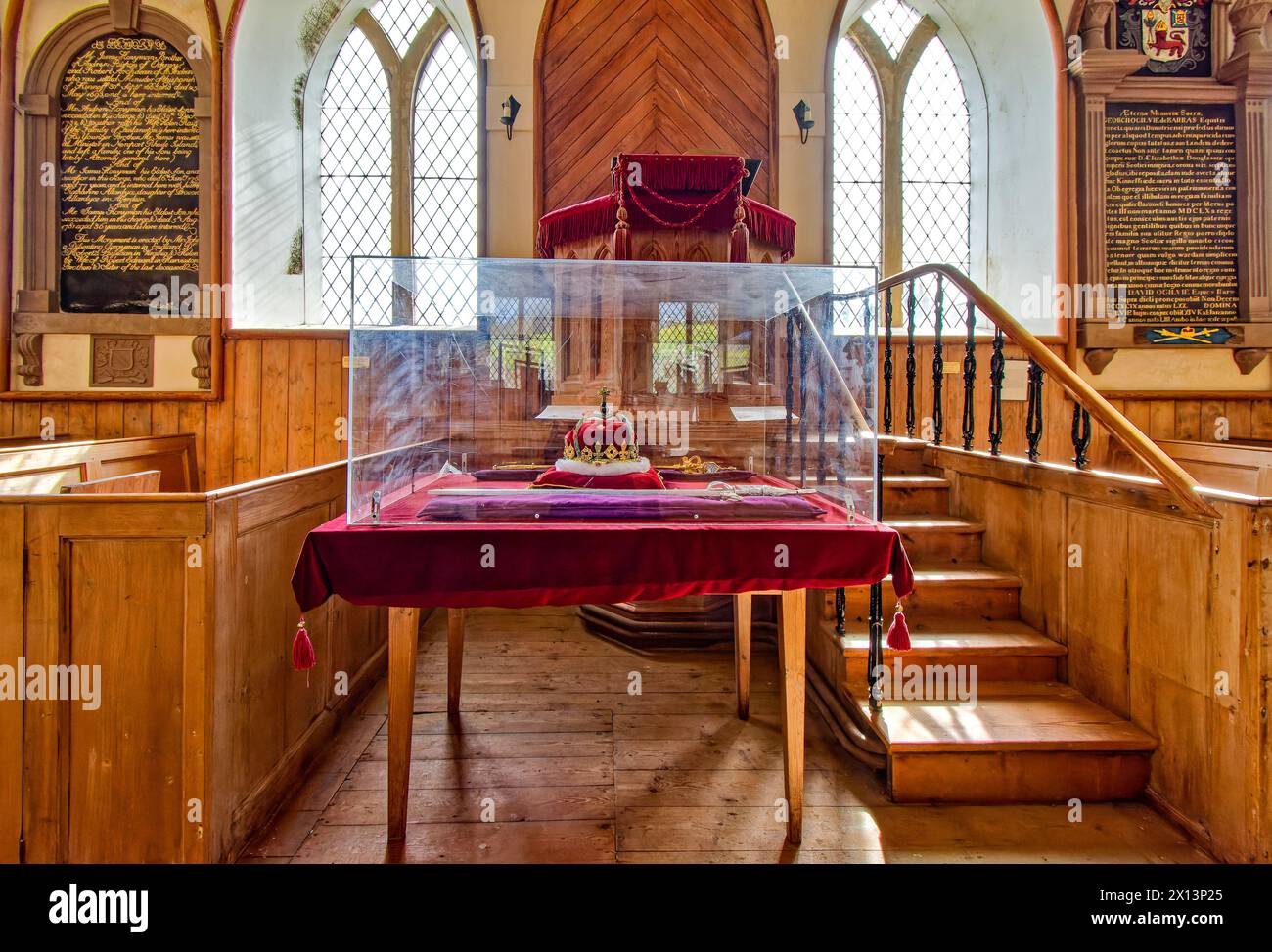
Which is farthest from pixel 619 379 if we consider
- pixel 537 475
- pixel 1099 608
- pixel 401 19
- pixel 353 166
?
pixel 401 19

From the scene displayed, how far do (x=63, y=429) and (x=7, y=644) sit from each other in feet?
14.7

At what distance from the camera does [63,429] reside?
5.31 metres

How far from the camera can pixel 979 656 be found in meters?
2.94

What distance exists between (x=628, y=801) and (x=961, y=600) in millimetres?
1951

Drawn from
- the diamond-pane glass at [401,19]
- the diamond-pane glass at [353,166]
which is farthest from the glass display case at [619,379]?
the diamond-pane glass at [401,19]

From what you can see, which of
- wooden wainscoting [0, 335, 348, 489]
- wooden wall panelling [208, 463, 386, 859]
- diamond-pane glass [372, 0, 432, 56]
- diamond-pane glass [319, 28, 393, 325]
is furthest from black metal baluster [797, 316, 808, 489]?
diamond-pane glass [372, 0, 432, 56]

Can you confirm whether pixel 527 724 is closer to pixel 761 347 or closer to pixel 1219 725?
pixel 761 347

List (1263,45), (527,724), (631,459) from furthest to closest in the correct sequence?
1. (1263,45)
2. (527,724)
3. (631,459)

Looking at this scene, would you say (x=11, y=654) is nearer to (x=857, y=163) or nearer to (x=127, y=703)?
(x=127, y=703)

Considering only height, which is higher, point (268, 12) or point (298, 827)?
point (268, 12)

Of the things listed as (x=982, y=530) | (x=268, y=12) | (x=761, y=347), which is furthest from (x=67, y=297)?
(x=982, y=530)

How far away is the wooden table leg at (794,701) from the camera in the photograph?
220 centimetres
